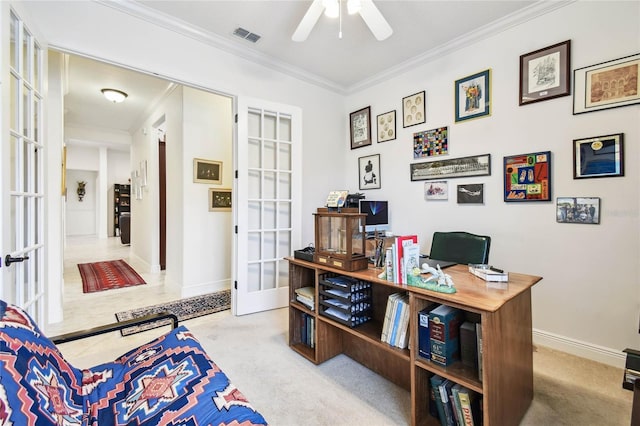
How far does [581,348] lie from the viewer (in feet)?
7.39

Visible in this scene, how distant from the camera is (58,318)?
2.90m

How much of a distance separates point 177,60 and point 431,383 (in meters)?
3.18

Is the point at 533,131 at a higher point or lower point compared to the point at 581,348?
higher

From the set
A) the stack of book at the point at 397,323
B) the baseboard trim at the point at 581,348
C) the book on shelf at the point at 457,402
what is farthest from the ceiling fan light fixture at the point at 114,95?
the baseboard trim at the point at 581,348

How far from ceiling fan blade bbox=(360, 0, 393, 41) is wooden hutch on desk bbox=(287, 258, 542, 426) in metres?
1.72

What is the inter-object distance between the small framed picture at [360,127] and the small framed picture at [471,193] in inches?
55.0

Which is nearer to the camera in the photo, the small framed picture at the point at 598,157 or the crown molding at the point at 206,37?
the small framed picture at the point at 598,157

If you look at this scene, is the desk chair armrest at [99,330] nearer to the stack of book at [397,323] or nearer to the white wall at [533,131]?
the stack of book at [397,323]

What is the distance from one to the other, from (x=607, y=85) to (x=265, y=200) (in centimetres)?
307

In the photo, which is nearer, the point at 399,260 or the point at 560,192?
the point at 399,260

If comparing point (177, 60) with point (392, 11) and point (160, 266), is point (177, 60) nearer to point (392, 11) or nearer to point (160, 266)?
point (392, 11)

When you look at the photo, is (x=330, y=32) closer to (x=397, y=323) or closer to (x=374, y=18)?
(x=374, y=18)

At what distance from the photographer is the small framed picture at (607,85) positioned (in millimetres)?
2027

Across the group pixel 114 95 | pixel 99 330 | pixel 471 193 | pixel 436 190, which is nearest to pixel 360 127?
pixel 436 190
